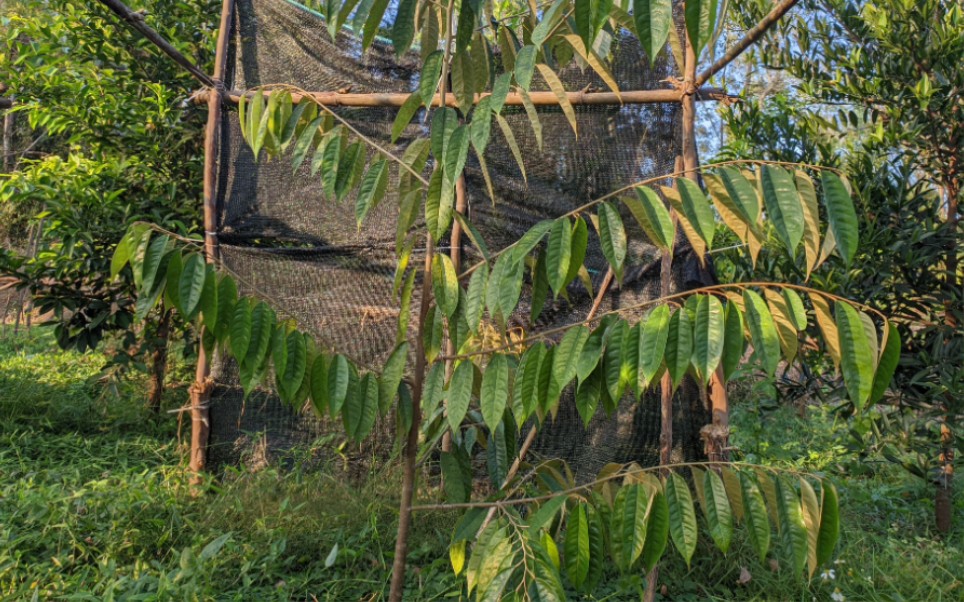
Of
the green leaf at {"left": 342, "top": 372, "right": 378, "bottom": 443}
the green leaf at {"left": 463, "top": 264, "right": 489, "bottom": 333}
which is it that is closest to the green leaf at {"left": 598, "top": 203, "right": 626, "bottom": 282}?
the green leaf at {"left": 463, "top": 264, "right": 489, "bottom": 333}

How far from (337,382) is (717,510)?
80 centimetres

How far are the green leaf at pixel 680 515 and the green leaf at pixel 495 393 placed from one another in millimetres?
349

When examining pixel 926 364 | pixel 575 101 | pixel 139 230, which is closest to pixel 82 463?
pixel 139 230

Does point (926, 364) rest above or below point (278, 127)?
below

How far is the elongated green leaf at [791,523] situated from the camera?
4.31 ft

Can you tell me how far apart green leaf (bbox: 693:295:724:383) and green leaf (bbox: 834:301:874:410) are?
18cm

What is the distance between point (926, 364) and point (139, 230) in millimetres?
2794

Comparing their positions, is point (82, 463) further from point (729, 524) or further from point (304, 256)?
point (729, 524)

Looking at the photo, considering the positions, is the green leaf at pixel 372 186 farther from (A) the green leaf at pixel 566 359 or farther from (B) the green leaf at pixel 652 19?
(B) the green leaf at pixel 652 19

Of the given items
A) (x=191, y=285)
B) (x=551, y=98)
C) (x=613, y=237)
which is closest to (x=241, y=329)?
(x=191, y=285)

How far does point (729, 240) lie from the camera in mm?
3553

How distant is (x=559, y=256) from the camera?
130 centimetres

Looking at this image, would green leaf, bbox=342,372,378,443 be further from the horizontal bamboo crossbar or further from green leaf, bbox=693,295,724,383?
the horizontal bamboo crossbar

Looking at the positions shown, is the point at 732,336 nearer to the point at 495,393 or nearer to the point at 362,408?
the point at 495,393
